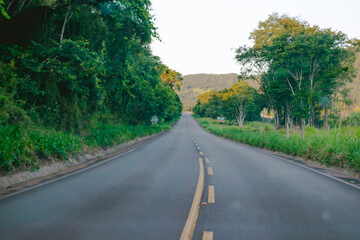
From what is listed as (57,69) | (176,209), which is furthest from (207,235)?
(57,69)

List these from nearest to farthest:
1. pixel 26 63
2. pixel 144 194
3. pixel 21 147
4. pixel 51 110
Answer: pixel 144 194 → pixel 21 147 → pixel 26 63 → pixel 51 110

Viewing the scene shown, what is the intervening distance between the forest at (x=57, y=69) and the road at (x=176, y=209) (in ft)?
7.88

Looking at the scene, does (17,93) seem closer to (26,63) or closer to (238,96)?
(26,63)

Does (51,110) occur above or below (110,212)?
above

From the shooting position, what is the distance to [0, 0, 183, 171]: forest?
870 centimetres

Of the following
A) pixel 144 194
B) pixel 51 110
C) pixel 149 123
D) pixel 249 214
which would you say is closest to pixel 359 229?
pixel 249 214

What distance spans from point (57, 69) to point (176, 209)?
8258 millimetres

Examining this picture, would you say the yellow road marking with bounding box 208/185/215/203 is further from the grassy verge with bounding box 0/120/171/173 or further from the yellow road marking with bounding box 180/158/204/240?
the grassy verge with bounding box 0/120/171/173

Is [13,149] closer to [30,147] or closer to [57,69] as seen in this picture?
[30,147]

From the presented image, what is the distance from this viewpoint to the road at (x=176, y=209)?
11.8ft

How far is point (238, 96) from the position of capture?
53656mm

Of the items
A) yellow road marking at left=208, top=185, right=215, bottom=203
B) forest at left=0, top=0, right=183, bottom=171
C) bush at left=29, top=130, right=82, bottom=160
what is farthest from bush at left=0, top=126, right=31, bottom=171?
yellow road marking at left=208, top=185, right=215, bottom=203

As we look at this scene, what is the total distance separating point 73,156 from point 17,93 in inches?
131

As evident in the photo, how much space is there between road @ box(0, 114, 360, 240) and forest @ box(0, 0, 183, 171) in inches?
94.6
